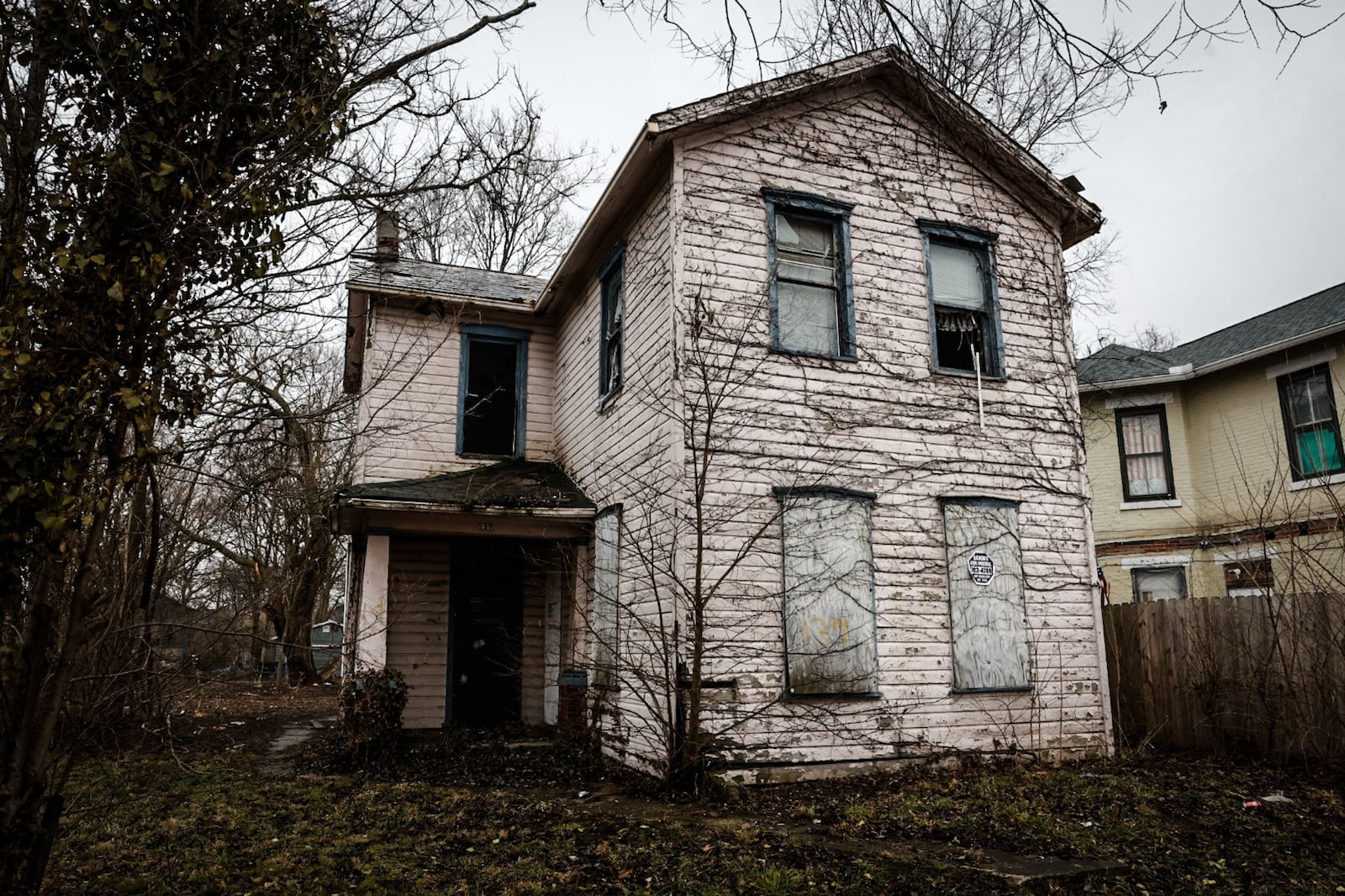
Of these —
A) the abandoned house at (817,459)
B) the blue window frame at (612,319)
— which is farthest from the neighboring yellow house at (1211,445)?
the blue window frame at (612,319)

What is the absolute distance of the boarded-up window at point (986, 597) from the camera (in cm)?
927

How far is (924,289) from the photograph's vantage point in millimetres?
10094

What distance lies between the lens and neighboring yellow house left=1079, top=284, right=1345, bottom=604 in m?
15.4

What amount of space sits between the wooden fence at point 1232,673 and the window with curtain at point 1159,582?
7.99 meters

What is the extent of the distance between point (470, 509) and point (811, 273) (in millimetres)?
4841

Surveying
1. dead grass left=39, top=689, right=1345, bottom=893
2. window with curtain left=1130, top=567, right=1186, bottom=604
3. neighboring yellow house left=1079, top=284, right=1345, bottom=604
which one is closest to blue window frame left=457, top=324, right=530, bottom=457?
dead grass left=39, top=689, right=1345, bottom=893

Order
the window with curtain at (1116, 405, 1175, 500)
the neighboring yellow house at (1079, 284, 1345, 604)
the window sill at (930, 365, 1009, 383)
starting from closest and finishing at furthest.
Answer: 1. the window sill at (930, 365, 1009, 383)
2. the neighboring yellow house at (1079, 284, 1345, 604)
3. the window with curtain at (1116, 405, 1175, 500)

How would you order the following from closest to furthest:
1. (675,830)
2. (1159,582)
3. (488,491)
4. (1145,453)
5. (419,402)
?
1. (675,830)
2. (488,491)
3. (419,402)
4. (1159,582)
5. (1145,453)

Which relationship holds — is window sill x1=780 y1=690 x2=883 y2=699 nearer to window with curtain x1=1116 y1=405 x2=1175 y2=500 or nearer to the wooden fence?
the wooden fence

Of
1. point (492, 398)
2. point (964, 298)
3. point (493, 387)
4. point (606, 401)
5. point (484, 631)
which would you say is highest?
point (964, 298)

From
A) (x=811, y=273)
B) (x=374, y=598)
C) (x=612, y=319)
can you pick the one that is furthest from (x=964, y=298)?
(x=374, y=598)

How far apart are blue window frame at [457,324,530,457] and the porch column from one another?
279 cm

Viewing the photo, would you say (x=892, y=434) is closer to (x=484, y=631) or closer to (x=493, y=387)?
(x=493, y=387)

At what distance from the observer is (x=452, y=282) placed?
13.8 m
